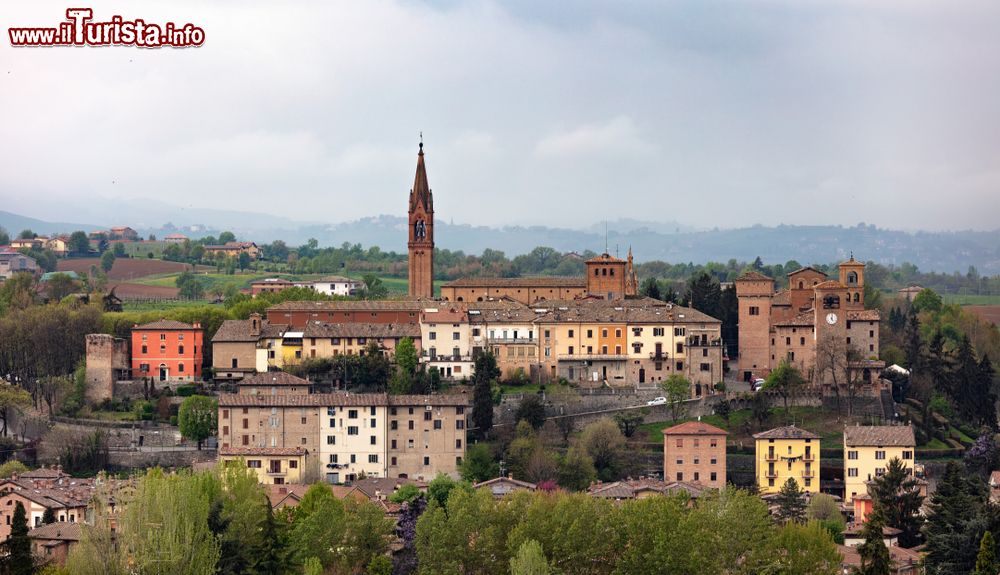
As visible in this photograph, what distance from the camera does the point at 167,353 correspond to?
7300 cm

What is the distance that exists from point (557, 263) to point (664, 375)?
101 m

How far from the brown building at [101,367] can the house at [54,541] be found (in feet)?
57.5

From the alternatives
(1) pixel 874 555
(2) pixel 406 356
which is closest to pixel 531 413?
(2) pixel 406 356

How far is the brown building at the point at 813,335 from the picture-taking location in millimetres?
69938

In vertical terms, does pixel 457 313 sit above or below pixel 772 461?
above

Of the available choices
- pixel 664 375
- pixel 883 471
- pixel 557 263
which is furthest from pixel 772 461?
pixel 557 263

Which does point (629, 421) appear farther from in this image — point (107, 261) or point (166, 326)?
point (107, 261)

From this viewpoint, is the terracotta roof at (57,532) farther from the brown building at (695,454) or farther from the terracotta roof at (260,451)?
the brown building at (695,454)

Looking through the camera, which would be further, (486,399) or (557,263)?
(557,263)

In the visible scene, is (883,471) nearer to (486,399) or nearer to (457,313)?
(486,399)

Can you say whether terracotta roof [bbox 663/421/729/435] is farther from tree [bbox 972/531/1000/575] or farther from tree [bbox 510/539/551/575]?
tree [bbox 510/539/551/575]

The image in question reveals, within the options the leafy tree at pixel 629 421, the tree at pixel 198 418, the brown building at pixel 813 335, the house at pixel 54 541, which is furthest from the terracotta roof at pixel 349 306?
the house at pixel 54 541

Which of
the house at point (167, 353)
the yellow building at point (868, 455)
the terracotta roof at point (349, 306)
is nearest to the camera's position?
the yellow building at point (868, 455)

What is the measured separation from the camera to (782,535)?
49562mm
